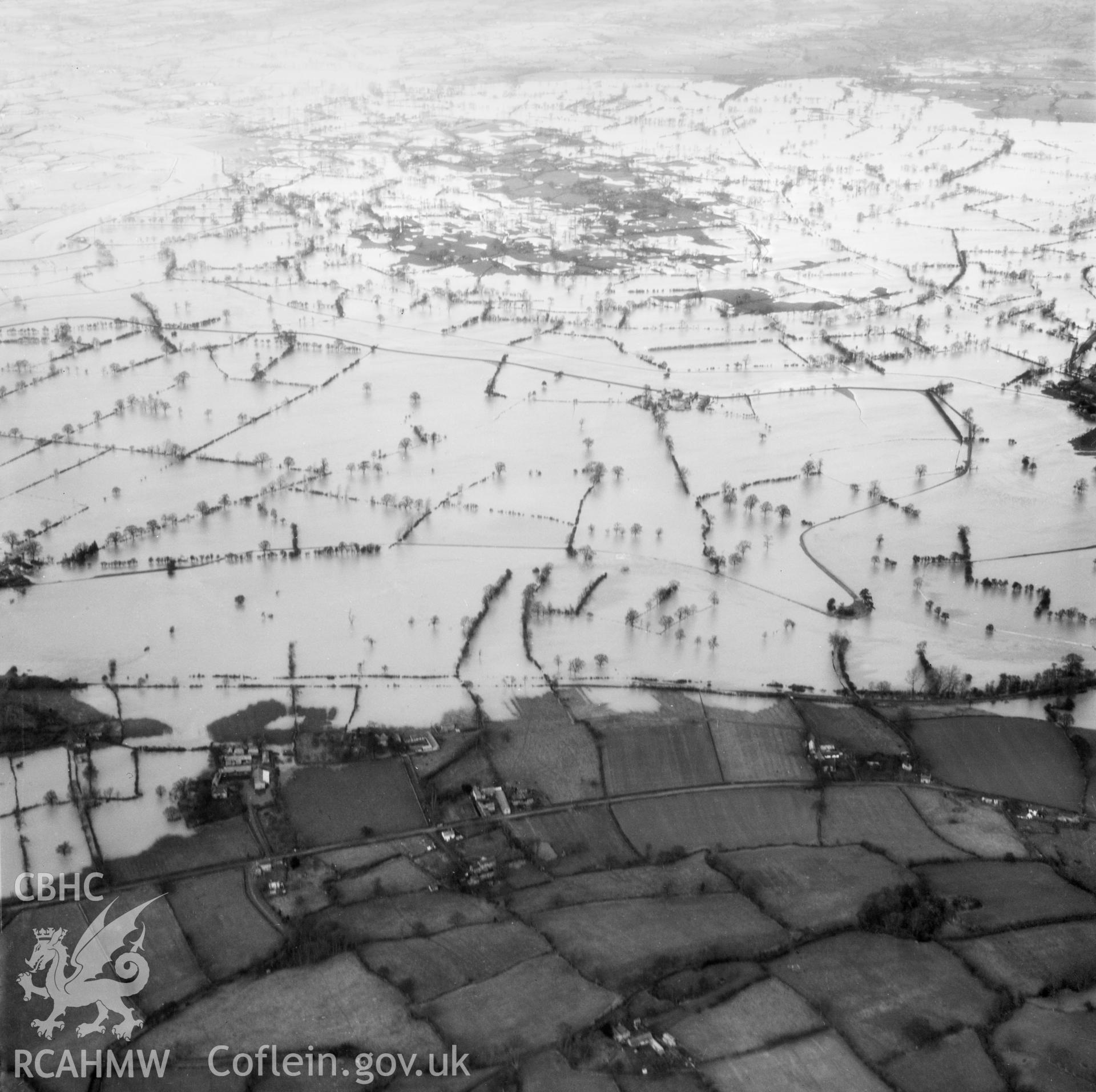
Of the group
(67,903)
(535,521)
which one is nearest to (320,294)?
(535,521)

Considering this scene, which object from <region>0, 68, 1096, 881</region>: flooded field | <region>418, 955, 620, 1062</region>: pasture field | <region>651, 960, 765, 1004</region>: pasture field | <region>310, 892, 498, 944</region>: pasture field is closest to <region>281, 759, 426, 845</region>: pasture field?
<region>0, 68, 1096, 881</region>: flooded field

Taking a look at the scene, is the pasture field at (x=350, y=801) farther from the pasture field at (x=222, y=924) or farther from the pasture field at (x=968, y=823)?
the pasture field at (x=968, y=823)

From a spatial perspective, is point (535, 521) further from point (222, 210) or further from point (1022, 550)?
point (222, 210)

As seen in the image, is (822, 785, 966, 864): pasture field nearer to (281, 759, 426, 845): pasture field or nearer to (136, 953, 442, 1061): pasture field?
(281, 759, 426, 845): pasture field

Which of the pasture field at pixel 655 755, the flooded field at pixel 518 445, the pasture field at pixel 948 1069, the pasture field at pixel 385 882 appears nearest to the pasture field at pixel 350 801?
the pasture field at pixel 385 882

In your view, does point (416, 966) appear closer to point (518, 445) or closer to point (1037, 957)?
point (1037, 957)
